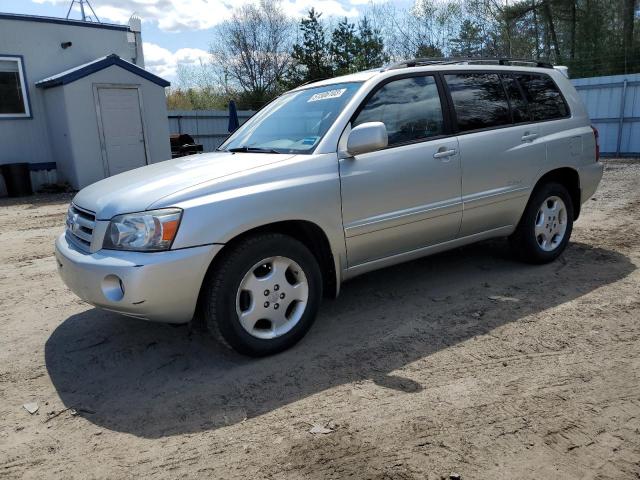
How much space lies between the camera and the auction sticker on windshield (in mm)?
4102

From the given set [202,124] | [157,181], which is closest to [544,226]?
[157,181]

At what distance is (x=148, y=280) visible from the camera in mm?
3031

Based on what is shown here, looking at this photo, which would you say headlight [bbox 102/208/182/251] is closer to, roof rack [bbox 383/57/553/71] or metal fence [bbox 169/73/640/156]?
roof rack [bbox 383/57/553/71]

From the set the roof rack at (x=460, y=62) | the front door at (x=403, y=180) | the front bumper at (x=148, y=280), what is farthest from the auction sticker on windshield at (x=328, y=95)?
the front bumper at (x=148, y=280)

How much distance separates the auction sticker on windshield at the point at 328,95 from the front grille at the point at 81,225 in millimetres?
1953

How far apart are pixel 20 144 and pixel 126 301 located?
12.4 metres

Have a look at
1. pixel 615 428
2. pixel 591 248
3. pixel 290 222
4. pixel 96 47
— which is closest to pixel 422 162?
pixel 290 222

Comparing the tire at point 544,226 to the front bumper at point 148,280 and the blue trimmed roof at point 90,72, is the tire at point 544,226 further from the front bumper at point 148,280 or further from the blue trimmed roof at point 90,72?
the blue trimmed roof at point 90,72

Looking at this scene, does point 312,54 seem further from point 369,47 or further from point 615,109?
point 615,109

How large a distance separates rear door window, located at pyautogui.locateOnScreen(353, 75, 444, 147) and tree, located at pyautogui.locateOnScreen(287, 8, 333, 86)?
21719 mm

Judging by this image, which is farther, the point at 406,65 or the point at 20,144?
the point at 20,144

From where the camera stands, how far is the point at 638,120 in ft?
47.6

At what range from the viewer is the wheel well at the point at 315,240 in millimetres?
3579

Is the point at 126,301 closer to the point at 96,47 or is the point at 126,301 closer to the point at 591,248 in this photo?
the point at 591,248
